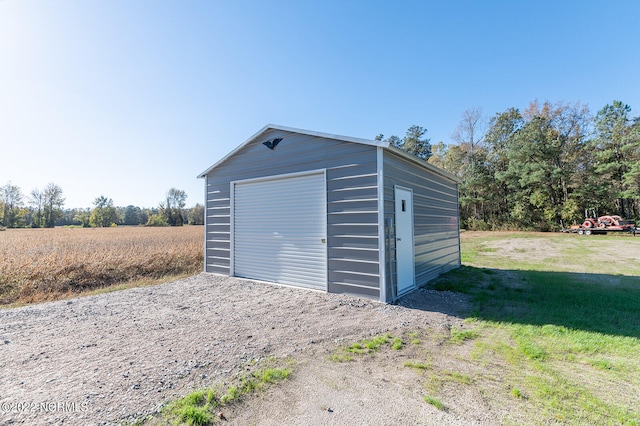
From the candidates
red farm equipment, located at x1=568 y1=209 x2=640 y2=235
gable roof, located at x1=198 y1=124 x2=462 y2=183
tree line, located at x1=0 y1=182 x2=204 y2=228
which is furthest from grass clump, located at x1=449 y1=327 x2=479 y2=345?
tree line, located at x1=0 y1=182 x2=204 y2=228

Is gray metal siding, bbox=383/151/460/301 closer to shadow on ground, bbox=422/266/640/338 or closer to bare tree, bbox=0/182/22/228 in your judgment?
shadow on ground, bbox=422/266/640/338

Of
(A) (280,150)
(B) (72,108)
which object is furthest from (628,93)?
(B) (72,108)

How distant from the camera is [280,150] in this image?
575 centimetres

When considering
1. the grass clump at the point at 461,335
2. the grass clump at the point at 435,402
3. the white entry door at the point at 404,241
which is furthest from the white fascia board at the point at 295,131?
the grass clump at the point at 435,402

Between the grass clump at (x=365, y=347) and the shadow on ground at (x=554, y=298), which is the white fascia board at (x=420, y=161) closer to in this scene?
the shadow on ground at (x=554, y=298)

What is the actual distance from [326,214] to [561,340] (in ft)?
12.0

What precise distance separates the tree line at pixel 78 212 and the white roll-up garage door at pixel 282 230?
41.7 meters

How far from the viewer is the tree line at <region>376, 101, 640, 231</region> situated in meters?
18.7

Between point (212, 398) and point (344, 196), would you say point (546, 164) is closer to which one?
point (344, 196)

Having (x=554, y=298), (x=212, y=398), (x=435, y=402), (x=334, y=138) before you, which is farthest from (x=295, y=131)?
(x=554, y=298)

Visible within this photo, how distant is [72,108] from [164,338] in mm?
7140

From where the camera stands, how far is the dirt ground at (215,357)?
6.07 feet

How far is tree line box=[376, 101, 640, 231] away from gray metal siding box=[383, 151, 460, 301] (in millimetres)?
17249

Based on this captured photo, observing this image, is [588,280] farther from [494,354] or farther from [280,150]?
[280,150]
